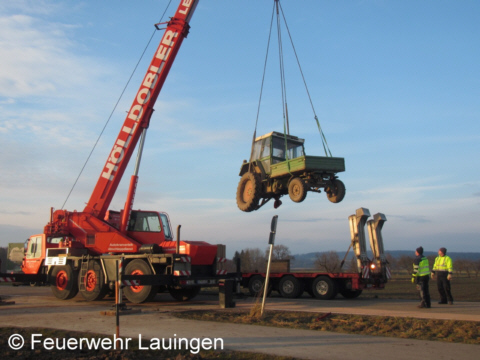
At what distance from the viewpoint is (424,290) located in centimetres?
1225

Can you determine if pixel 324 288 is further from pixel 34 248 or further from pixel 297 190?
pixel 34 248

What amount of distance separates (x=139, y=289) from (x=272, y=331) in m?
5.86

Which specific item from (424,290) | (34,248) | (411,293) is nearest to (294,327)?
(424,290)

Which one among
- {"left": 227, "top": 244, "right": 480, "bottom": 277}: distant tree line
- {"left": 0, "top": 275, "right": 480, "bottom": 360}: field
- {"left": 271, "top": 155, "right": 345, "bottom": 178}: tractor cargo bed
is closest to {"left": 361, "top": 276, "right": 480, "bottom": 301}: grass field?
{"left": 227, "top": 244, "right": 480, "bottom": 277}: distant tree line

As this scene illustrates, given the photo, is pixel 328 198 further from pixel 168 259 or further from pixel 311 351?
pixel 311 351

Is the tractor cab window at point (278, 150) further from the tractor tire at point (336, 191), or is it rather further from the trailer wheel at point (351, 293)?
the trailer wheel at point (351, 293)

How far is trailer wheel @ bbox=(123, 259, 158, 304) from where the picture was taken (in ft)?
43.2

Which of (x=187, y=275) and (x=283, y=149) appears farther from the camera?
(x=283, y=149)

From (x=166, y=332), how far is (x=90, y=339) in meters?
1.37

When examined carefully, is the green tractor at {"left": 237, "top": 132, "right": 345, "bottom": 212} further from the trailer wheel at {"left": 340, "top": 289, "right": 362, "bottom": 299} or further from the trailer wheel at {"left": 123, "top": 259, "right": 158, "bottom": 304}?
the trailer wheel at {"left": 123, "top": 259, "right": 158, "bottom": 304}

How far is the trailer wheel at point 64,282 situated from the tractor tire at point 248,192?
615 centimetres

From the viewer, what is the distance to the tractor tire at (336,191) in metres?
14.8

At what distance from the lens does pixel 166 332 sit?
8.58m

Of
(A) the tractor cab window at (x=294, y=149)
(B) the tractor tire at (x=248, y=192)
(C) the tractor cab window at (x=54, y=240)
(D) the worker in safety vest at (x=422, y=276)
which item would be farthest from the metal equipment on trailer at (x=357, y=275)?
(C) the tractor cab window at (x=54, y=240)
